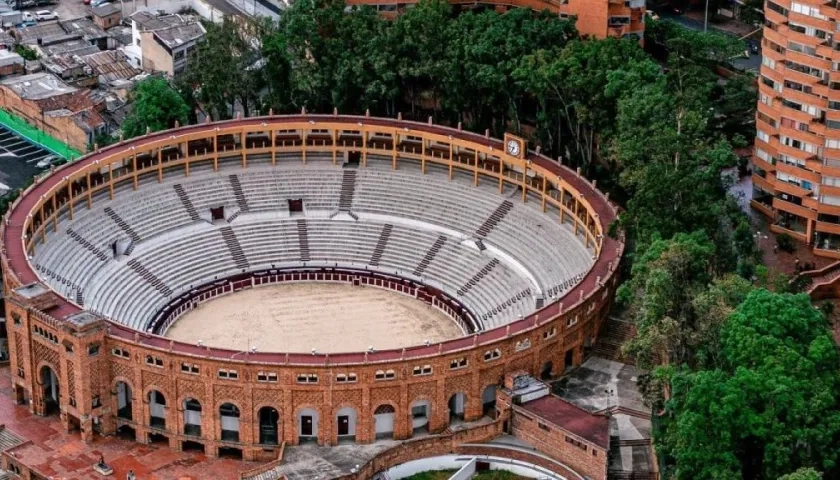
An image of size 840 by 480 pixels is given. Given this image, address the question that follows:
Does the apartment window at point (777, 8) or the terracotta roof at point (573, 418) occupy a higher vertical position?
the apartment window at point (777, 8)

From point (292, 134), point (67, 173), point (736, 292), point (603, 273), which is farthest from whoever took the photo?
point (292, 134)

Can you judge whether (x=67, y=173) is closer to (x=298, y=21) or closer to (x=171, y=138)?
(x=171, y=138)

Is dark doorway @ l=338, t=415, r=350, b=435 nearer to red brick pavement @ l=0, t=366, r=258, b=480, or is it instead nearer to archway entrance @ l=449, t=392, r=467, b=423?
red brick pavement @ l=0, t=366, r=258, b=480

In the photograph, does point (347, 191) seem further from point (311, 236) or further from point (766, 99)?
point (766, 99)

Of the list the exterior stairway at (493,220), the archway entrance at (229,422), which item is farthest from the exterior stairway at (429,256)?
the archway entrance at (229,422)

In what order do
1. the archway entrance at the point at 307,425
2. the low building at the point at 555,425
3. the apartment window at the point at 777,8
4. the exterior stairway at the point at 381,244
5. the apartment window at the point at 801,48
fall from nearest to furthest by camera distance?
the low building at the point at 555,425 < the archway entrance at the point at 307,425 < the apartment window at the point at 801,48 < the apartment window at the point at 777,8 < the exterior stairway at the point at 381,244

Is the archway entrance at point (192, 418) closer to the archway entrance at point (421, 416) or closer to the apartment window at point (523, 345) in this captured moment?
the archway entrance at point (421, 416)

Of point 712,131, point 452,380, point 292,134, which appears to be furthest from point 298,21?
point 452,380
